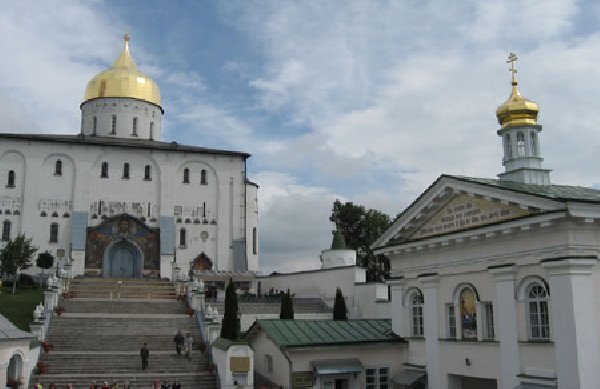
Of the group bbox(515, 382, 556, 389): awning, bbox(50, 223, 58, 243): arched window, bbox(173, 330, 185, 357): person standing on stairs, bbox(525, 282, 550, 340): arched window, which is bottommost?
bbox(515, 382, 556, 389): awning

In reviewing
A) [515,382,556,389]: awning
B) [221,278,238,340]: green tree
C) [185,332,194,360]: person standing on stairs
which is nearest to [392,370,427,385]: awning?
[515,382,556,389]: awning

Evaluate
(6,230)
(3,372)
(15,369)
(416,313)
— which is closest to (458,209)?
(416,313)

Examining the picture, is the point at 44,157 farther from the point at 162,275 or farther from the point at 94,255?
the point at 162,275

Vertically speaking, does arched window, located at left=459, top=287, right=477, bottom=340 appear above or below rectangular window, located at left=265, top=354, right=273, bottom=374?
above

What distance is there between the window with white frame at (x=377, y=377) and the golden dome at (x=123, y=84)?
42.7 metres

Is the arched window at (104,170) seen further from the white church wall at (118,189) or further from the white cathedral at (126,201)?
the white church wall at (118,189)

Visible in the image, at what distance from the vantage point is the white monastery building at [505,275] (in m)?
15.6

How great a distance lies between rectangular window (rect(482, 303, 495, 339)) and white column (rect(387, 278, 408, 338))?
13.3ft

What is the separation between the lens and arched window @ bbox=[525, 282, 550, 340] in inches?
651

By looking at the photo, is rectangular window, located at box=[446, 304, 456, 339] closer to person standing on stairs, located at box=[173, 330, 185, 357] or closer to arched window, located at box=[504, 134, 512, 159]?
arched window, located at box=[504, 134, 512, 159]

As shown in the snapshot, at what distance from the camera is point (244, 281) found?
4925 cm

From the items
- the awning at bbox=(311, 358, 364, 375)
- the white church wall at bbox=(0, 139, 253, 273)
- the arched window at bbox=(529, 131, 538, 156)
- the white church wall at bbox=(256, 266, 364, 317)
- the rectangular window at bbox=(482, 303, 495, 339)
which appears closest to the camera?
the rectangular window at bbox=(482, 303, 495, 339)

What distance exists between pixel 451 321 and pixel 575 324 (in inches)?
205

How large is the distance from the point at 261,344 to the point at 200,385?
3305mm
